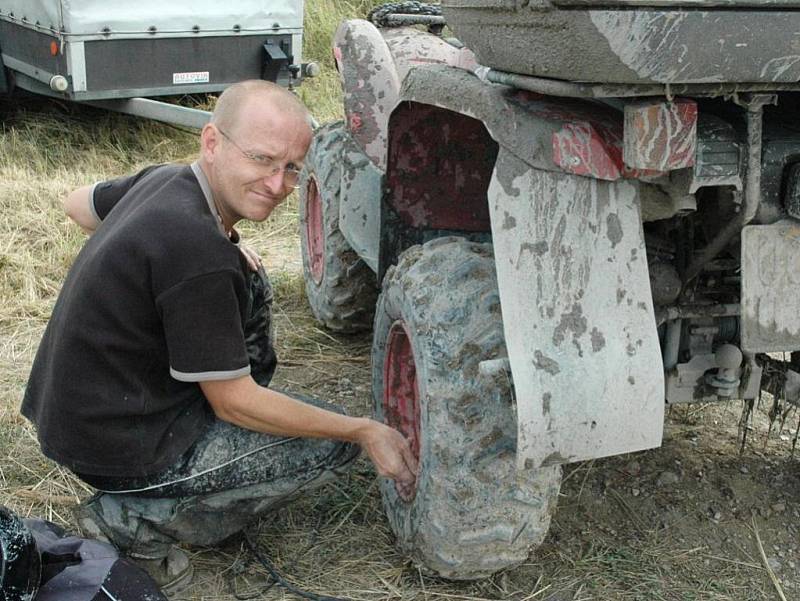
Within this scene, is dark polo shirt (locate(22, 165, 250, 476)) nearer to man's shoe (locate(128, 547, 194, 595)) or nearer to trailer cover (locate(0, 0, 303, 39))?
man's shoe (locate(128, 547, 194, 595))

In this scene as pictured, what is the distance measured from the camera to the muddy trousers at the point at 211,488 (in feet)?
8.83

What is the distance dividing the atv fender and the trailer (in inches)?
202

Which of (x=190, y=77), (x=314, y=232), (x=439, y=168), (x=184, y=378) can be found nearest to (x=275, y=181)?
(x=184, y=378)

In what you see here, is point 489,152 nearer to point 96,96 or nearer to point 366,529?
point 366,529

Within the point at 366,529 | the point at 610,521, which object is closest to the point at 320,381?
the point at 366,529

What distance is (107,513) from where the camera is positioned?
9.02 feet

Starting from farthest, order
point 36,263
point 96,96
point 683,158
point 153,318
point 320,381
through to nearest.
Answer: point 96,96 < point 36,263 < point 320,381 < point 153,318 < point 683,158

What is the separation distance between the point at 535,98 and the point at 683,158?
43cm

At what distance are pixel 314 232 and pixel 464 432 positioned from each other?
8.16ft

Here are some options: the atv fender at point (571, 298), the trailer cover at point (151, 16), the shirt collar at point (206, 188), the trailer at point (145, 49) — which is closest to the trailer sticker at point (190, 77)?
the trailer at point (145, 49)

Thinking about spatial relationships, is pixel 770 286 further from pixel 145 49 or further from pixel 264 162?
pixel 145 49

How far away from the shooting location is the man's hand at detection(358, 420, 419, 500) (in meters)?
2.55

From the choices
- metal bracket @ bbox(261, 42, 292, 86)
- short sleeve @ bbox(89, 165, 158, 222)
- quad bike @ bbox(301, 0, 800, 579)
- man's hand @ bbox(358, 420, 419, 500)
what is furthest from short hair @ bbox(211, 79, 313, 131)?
metal bracket @ bbox(261, 42, 292, 86)

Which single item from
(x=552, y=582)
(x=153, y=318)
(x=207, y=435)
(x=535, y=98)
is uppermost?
(x=535, y=98)
